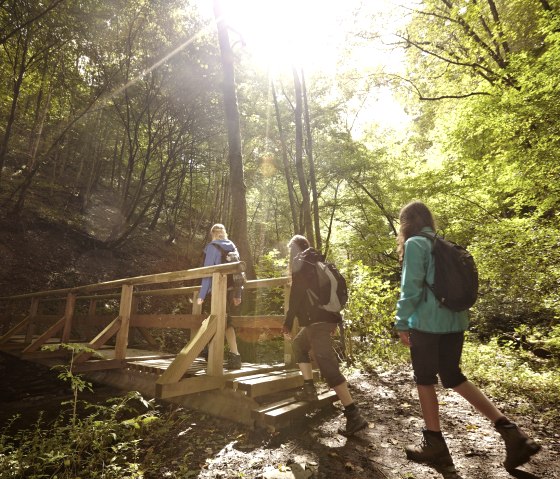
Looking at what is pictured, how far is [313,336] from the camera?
3.73m

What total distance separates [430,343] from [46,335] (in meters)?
8.53

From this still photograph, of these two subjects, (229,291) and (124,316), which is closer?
(229,291)

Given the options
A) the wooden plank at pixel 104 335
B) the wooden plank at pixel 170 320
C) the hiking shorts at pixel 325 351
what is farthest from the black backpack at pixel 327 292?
the wooden plank at pixel 104 335

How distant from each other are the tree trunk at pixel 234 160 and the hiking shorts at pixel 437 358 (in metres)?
5.44

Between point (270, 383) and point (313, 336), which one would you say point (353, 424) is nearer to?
point (313, 336)

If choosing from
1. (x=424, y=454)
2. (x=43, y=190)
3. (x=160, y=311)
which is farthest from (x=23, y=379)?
(x=43, y=190)

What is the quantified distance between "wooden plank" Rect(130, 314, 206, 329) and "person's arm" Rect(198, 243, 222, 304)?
1.10 feet

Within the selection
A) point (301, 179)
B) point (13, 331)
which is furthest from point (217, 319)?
point (301, 179)

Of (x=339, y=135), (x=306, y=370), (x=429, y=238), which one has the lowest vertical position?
(x=306, y=370)

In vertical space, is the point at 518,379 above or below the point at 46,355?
below

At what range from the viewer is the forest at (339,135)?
641cm

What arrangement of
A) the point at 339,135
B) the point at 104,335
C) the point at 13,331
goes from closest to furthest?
the point at 104,335 < the point at 13,331 < the point at 339,135

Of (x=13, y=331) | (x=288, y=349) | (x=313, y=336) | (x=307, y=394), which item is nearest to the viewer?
(x=313, y=336)

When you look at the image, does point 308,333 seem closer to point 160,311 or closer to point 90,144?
point 160,311
